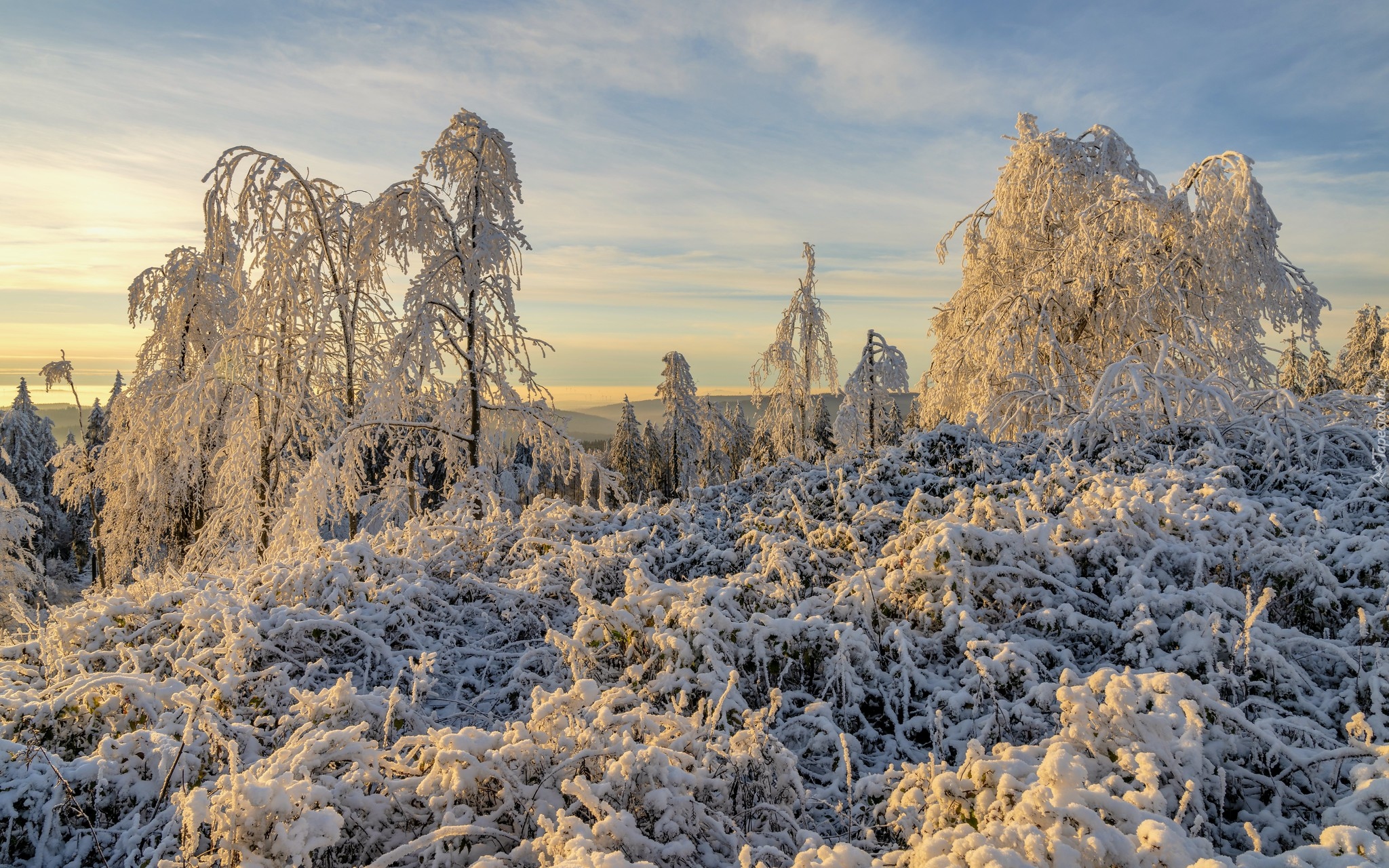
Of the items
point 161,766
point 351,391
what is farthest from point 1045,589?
point 351,391

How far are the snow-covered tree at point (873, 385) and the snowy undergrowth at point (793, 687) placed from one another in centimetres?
1666

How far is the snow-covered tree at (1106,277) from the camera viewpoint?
36.1 feet

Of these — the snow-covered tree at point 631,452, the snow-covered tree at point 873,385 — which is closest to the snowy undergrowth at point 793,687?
the snow-covered tree at point 873,385

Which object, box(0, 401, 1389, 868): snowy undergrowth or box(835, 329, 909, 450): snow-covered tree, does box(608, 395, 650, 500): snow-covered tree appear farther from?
box(0, 401, 1389, 868): snowy undergrowth

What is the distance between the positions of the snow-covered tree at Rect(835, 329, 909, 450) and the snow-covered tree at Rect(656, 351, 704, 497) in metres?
18.3

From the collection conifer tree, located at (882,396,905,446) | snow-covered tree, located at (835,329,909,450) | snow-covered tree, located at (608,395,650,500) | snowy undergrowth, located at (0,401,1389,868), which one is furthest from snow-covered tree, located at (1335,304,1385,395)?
snowy undergrowth, located at (0,401,1389,868)

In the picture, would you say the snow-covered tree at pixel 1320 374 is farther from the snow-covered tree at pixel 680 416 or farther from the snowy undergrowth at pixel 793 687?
the snowy undergrowth at pixel 793 687

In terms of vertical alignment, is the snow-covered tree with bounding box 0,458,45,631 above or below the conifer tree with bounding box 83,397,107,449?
below

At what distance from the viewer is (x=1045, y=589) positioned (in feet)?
14.0

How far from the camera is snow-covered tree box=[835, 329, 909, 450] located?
22844mm

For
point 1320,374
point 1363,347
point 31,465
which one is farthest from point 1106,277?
point 31,465

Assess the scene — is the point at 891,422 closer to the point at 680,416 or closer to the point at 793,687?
the point at 680,416

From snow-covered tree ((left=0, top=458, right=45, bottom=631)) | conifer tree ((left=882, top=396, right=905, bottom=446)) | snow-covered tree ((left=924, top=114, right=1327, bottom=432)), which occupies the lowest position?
snow-covered tree ((left=0, top=458, right=45, bottom=631))

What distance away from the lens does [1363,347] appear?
4072 centimetres
